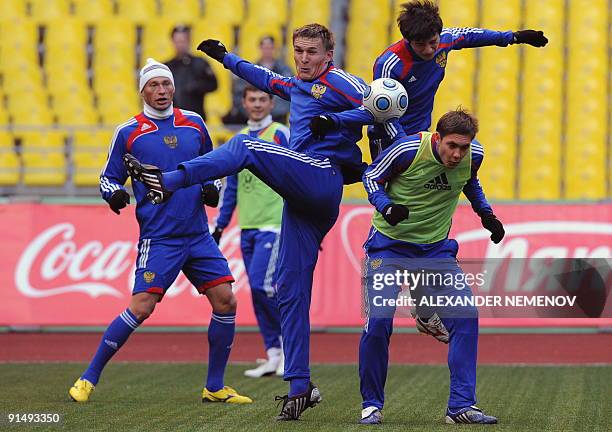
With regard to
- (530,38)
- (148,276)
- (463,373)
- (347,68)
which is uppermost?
(347,68)

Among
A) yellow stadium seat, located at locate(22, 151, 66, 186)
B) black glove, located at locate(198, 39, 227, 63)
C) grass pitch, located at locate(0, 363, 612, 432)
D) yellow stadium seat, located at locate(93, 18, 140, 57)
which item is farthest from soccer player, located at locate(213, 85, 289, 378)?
yellow stadium seat, located at locate(93, 18, 140, 57)

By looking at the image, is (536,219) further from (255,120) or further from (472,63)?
(472,63)

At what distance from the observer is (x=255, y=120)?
1070cm

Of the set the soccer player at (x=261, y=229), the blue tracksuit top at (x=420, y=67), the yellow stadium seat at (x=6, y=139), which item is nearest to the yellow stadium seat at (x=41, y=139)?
the yellow stadium seat at (x=6, y=139)

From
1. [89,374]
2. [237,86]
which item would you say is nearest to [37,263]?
[237,86]

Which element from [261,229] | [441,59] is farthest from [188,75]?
[441,59]

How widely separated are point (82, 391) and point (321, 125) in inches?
110

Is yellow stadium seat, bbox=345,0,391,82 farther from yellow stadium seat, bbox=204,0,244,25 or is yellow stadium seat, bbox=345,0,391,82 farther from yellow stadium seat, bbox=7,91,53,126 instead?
yellow stadium seat, bbox=7,91,53,126

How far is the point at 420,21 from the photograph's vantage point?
24.1ft

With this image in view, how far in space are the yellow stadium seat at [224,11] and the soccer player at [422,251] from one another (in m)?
11.7

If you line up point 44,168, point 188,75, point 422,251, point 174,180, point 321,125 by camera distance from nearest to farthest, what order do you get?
point 174,180, point 321,125, point 422,251, point 188,75, point 44,168

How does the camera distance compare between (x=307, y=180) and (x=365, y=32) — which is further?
(x=365, y=32)

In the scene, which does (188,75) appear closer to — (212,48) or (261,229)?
(261,229)

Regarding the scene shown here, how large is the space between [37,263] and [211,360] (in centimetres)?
525
